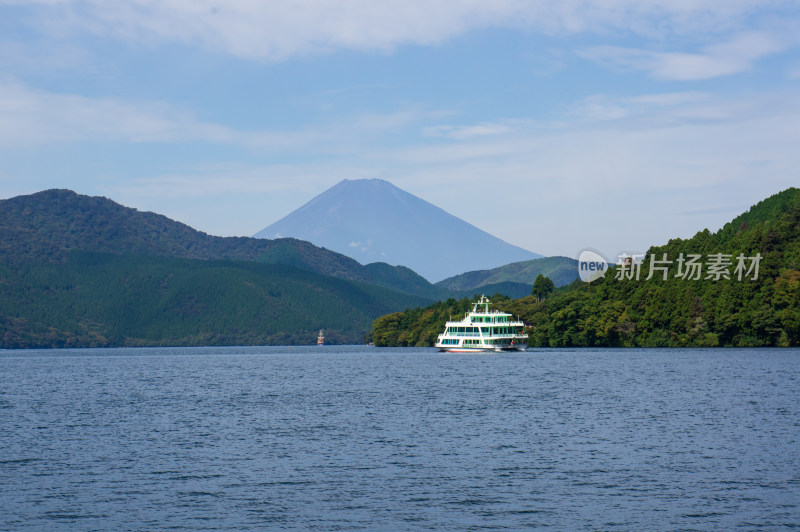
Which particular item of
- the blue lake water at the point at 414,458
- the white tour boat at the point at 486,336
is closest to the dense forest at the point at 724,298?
the white tour boat at the point at 486,336

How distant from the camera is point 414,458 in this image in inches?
1941

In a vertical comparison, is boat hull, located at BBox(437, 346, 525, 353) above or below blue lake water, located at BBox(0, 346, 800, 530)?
above

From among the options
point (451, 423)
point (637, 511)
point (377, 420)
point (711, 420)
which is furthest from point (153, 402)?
point (637, 511)

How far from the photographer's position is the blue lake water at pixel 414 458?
119 ft

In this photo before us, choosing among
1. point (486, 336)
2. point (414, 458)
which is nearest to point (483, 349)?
point (486, 336)

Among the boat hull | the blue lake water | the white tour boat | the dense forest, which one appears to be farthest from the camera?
the white tour boat

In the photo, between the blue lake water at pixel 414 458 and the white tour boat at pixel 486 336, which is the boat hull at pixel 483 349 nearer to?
the white tour boat at pixel 486 336

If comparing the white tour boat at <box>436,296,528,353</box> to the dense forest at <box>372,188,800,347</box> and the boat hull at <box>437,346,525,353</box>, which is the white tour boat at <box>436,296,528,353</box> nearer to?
the boat hull at <box>437,346,525,353</box>

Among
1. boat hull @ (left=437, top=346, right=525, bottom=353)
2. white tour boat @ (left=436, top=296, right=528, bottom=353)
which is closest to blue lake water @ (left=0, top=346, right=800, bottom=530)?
boat hull @ (left=437, top=346, right=525, bottom=353)

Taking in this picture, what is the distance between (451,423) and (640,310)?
13972 cm

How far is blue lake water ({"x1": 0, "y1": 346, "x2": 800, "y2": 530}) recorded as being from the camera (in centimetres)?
3631

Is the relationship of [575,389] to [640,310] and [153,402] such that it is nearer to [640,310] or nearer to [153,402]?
[153,402]

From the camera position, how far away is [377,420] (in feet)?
220
